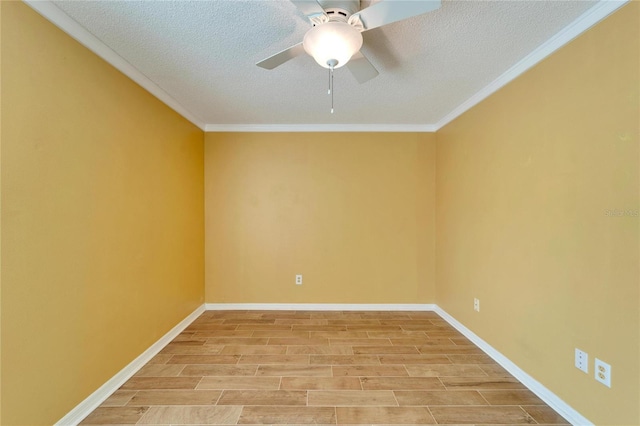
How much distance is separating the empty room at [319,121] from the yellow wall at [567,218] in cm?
1

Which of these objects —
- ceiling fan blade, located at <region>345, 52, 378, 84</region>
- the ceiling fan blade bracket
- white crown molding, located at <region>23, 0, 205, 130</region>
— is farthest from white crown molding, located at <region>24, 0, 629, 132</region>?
the ceiling fan blade bracket

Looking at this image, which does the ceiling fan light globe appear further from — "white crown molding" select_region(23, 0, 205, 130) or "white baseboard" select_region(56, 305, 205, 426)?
"white baseboard" select_region(56, 305, 205, 426)

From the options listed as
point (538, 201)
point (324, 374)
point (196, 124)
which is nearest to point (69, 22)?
point (196, 124)

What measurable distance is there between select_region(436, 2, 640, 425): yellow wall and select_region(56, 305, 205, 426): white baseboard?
2859 millimetres

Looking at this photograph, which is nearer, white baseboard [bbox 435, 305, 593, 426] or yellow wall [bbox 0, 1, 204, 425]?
yellow wall [bbox 0, 1, 204, 425]

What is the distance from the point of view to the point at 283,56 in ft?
5.17

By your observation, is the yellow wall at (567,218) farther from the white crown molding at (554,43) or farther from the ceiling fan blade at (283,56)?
the ceiling fan blade at (283,56)

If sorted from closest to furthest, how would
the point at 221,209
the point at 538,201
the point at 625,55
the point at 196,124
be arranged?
the point at 625,55 < the point at 538,201 < the point at 196,124 < the point at 221,209

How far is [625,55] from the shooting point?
1.31 m

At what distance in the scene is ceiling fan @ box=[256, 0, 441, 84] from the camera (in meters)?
1.21

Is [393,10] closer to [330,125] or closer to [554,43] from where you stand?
[554,43]

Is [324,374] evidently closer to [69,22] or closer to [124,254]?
[124,254]

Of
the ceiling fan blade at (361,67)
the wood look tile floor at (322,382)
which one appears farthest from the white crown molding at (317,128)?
the wood look tile floor at (322,382)

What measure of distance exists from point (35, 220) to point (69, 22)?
1109 millimetres
